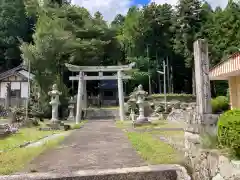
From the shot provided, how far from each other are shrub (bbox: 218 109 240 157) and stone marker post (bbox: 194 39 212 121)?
8.35 feet

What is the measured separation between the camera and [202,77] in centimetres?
811

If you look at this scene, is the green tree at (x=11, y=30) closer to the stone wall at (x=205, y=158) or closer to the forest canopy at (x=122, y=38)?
the forest canopy at (x=122, y=38)

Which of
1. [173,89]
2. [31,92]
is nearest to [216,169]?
[31,92]

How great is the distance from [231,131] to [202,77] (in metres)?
3.65

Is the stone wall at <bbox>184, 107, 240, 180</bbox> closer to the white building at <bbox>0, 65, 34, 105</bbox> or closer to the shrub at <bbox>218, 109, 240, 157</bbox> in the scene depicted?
the shrub at <bbox>218, 109, 240, 157</bbox>

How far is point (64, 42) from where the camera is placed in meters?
33.1

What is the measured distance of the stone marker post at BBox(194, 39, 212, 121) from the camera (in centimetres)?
773

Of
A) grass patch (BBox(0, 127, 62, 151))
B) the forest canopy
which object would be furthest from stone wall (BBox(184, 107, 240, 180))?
the forest canopy

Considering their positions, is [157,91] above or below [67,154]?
above

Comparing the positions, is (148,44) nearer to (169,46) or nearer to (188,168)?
(169,46)

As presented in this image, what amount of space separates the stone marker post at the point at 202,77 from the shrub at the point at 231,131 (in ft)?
8.35

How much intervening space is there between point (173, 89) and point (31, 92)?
2351 cm

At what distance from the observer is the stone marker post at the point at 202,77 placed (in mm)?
7727

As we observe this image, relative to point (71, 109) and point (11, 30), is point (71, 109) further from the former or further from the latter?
point (11, 30)
